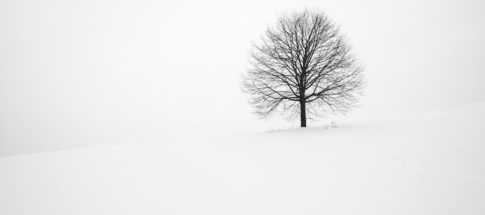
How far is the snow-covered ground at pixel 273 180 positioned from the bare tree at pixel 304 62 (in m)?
4.91

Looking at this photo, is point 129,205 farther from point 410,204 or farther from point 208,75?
point 208,75

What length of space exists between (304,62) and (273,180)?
9.06 metres

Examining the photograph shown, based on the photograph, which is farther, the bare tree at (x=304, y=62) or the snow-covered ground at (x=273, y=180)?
the bare tree at (x=304, y=62)

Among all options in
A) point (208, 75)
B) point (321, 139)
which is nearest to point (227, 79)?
point (208, 75)

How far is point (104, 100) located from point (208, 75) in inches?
1701

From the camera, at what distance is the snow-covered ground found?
4.08m

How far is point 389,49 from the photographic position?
8850 cm

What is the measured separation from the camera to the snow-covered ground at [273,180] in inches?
161

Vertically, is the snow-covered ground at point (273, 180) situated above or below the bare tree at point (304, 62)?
below

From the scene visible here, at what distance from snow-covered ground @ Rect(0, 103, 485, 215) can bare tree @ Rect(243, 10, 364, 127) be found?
491 cm

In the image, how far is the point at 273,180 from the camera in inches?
207

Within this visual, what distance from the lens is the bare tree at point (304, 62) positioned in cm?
1255

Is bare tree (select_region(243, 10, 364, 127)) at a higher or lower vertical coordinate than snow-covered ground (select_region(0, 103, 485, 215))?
higher

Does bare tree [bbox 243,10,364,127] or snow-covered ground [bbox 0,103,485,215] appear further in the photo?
bare tree [bbox 243,10,364,127]
